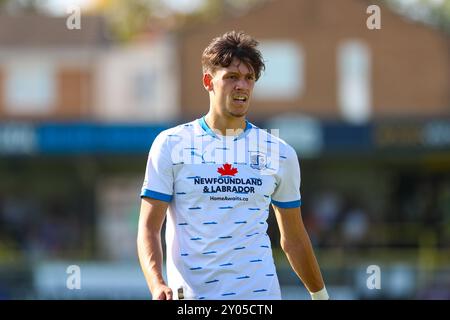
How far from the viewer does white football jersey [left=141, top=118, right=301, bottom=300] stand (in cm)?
586

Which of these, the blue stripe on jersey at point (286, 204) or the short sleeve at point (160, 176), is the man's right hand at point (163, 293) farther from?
the blue stripe on jersey at point (286, 204)

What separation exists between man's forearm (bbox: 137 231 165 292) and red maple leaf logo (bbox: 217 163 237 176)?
419 millimetres

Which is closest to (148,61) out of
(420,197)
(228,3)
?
(420,197)

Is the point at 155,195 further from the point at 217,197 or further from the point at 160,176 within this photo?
the point at 217,197

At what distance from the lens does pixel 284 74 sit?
42688mm

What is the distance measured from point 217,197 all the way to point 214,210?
0.06m

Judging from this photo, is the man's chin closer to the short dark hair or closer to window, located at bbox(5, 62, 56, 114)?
the short dark hair

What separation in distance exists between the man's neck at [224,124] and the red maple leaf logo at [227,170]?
0.57 ft

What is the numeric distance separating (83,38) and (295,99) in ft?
34.4

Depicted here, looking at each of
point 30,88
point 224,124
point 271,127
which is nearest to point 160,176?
point 224,124

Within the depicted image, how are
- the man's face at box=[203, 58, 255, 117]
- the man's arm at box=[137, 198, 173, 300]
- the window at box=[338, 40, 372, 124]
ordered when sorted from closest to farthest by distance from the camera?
the man's arm at box=[137, 198, 173, 300]
the man's face at box=[203, 58, 255, 117]
the window at box=[338, 40, 372, 124]

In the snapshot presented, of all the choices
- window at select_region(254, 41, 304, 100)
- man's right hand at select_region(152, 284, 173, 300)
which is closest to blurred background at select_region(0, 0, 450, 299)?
window at select_region(254, 41, 304, 100)

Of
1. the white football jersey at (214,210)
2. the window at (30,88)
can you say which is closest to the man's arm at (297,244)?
the white football jersey at (214,210)

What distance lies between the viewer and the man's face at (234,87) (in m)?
5.87
